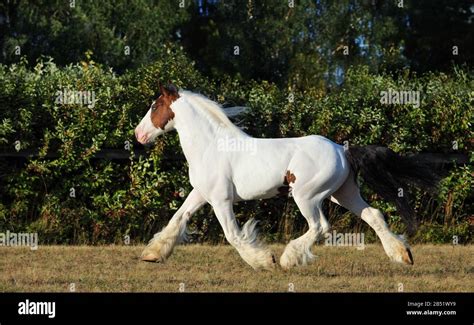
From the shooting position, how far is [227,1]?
35.2 m

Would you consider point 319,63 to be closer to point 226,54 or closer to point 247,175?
point 226,54

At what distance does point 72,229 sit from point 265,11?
2293 cm

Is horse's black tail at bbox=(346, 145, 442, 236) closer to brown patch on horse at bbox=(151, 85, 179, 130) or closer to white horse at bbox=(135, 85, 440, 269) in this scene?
white horse at bbox=(135, 85, 440, 269)

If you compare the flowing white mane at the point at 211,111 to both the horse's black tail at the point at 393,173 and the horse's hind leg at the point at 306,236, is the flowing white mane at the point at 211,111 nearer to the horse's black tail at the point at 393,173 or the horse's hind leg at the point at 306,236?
the horse's hind leg at the point at 306,236

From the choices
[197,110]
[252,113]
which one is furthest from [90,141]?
[197,110]

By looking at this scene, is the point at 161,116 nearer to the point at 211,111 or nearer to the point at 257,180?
the point at 211,111

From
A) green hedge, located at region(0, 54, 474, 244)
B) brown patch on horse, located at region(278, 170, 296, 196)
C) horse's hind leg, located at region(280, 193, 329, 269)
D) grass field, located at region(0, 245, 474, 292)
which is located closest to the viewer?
grass field, located at region(0, 245, 474, 292)

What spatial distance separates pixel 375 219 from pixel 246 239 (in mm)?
1284

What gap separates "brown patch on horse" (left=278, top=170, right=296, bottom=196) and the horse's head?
4.37 ft

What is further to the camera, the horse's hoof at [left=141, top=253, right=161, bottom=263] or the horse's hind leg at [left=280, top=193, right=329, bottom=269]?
the horse's hoof at [left=141, top=253, right=161, bottom=263]

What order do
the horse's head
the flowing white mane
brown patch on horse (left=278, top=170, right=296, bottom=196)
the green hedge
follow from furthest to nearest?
1. the green hedge
2. the horse's head
3. the flowing white mane
4. brown patch on horse (left=278, top=170, right=296, bottom=196)

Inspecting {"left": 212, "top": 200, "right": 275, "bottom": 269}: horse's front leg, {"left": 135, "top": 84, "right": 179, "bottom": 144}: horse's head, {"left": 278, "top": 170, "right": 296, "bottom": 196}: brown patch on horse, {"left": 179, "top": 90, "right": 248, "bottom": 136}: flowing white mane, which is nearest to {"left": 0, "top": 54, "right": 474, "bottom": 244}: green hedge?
{"left": 135, "top": 84, "right": 179, "bottom": 144}: horse's head

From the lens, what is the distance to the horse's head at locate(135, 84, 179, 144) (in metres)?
9.11

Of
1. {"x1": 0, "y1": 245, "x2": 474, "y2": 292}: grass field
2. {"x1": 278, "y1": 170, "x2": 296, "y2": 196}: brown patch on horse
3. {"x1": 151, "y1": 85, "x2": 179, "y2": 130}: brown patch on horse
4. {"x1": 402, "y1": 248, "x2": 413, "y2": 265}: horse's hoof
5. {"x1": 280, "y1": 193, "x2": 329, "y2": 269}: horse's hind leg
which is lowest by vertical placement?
{"x1": 0, "y1": 245, "x2": 474, "y2": 292}: grass field
